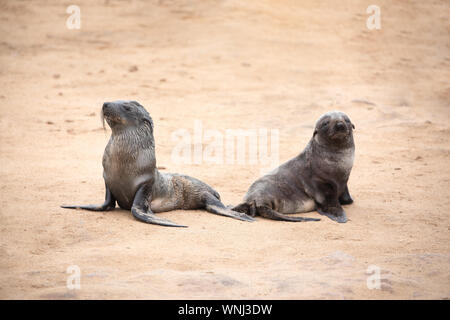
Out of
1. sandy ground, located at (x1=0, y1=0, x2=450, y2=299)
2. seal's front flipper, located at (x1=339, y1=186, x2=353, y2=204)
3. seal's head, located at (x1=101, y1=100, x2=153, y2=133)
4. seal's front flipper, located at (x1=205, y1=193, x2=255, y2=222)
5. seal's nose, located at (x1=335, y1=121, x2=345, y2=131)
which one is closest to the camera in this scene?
sandy ground, located at (x1=0, y1=0, x2=450, y2=299)

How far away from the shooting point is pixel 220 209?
6051mm

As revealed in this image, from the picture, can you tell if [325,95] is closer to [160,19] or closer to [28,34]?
[160,19]

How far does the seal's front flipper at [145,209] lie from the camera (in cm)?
538

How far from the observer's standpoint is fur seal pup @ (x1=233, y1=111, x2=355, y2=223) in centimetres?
608

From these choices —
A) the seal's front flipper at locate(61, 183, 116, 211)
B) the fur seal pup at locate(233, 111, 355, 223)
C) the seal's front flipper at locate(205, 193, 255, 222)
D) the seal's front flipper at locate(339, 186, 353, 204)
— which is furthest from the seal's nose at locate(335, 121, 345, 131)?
the seal's front flipper at locate(61, 183, 116, 211)

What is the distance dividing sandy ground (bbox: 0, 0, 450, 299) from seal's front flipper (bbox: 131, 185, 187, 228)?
0.40ft

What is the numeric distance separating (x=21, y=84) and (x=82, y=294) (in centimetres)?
929

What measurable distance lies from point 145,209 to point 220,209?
2.79 feet

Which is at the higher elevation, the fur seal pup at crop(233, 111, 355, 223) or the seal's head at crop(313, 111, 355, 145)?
the seal's head at crop(313, 111, 355, 145)

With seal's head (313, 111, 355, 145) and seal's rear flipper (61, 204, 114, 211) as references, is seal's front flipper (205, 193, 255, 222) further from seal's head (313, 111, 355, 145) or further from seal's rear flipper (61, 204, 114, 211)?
seal's head (313, 111, 355, 145)

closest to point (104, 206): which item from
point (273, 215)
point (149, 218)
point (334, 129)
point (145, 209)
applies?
point (145, 209)

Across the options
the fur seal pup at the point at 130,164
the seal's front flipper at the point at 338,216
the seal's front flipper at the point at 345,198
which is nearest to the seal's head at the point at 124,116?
the fur seal pup at the point at 130,164

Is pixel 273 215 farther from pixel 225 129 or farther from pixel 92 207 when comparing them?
pixel 225 129

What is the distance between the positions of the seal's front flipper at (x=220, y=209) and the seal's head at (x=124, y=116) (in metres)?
1.03
